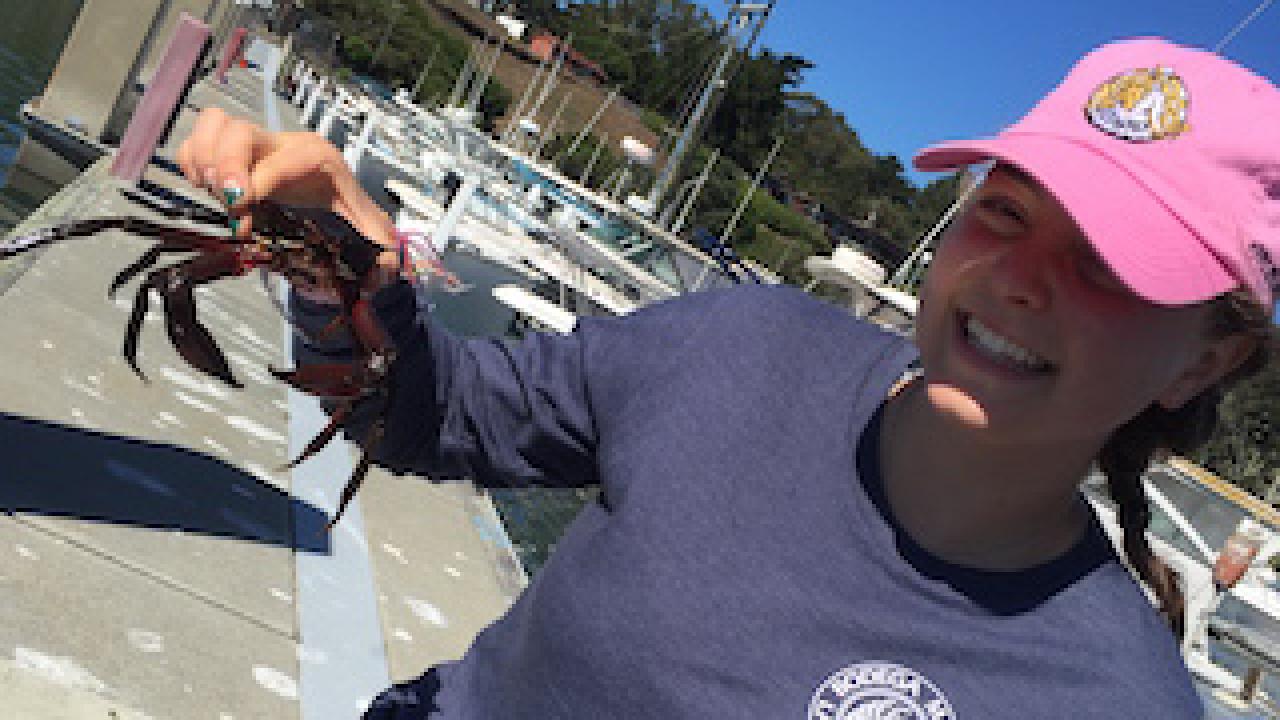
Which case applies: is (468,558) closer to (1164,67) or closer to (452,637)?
(452,637)

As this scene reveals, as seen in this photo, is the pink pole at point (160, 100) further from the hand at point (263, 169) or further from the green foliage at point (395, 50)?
the green foliage at point (395, 50)

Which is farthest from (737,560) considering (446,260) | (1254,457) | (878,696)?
(1254,457)

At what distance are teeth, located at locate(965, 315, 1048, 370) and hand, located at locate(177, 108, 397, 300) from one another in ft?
2.48

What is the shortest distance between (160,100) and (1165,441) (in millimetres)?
9731

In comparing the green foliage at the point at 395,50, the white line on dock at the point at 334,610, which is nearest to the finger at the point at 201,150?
the white line on dock at the point at 334,610

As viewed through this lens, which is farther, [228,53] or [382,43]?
[382,43]

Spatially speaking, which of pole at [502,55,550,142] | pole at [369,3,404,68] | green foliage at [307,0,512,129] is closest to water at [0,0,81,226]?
pole at [502,55,550,142]

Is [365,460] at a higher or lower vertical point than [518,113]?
lower

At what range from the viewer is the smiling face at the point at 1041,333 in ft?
4.82

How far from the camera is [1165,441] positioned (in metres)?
1.72

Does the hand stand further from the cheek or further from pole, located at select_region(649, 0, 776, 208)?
pole, located at select_region(649, 0, 776, 208)

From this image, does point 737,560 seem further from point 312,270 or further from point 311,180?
point 311,180

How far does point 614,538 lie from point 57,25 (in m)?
25.7

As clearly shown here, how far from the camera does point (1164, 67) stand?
4.97 ft
